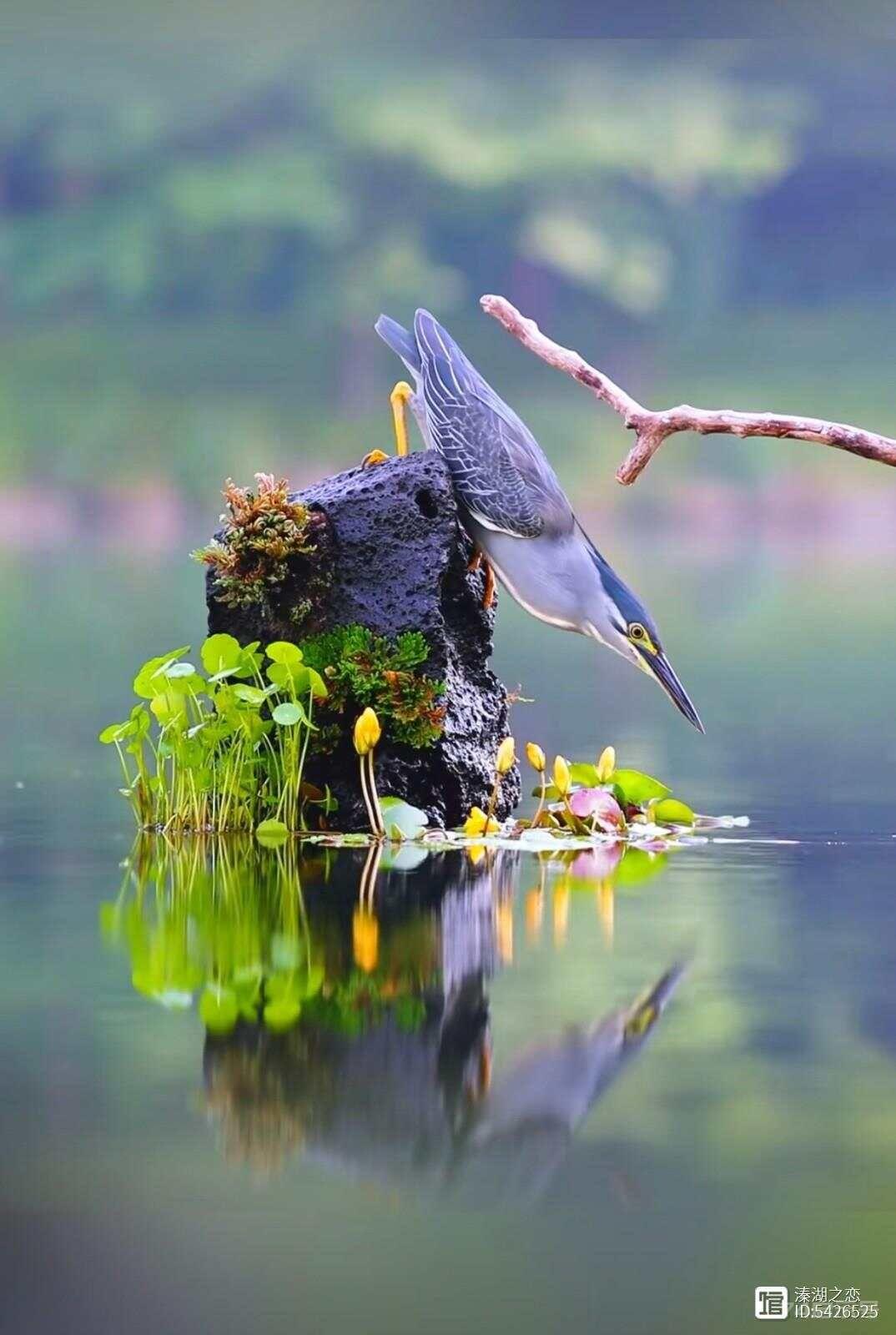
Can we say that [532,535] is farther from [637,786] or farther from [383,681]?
[637,786]

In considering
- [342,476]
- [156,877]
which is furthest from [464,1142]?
[342,476]

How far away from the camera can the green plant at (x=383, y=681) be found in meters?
5.09

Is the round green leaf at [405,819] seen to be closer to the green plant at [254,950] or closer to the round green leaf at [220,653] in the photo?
the green plant at [254,950]

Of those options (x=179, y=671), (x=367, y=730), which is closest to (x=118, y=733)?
(x=179, y=671)

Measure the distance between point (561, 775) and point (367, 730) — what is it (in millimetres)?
628

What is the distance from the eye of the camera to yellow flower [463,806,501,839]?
16.8 feet

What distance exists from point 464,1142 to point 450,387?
320 cm

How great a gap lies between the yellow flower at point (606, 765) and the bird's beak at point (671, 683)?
0.26 meters

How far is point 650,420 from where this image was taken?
5.51 meters

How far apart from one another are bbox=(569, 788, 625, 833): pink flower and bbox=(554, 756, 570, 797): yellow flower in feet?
0.17

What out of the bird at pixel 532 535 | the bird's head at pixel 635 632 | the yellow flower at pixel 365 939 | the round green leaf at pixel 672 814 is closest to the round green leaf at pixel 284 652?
the bird at pixel 532 535

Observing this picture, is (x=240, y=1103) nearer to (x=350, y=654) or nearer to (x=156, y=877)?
(x=156, y=877)

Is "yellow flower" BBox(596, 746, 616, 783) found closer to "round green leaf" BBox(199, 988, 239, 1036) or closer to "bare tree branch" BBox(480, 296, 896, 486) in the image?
"bare tree branch" BBox(480, 296, 896, 486)

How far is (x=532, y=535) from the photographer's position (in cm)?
525
